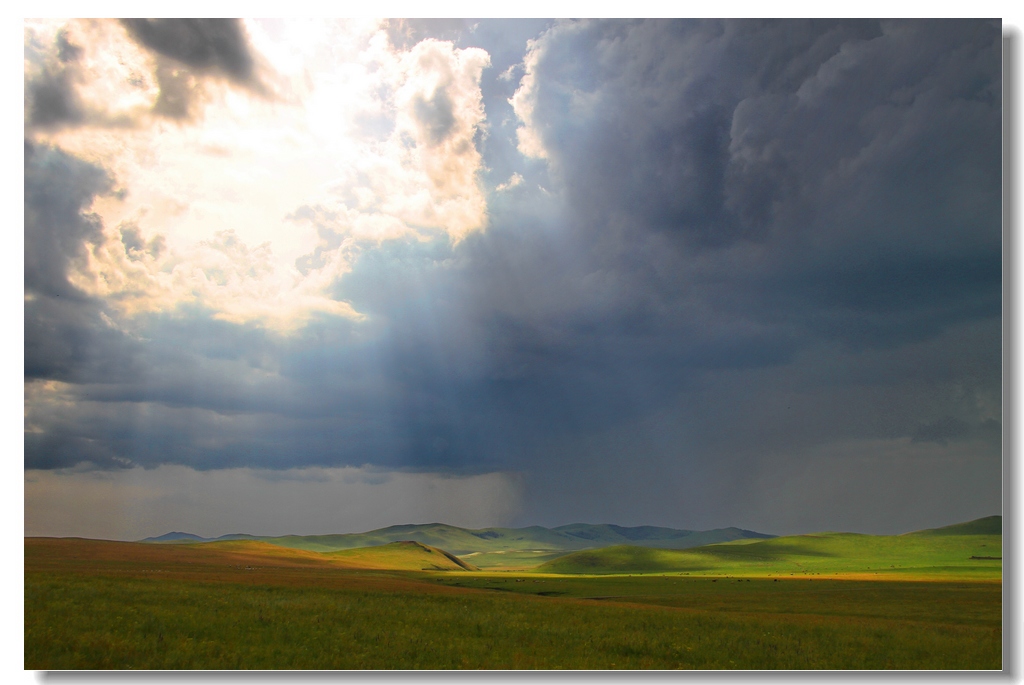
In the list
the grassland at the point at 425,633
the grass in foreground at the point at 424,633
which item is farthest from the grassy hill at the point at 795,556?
the grass in foreground at the point at 424,633

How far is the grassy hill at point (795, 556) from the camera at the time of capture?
120938mm

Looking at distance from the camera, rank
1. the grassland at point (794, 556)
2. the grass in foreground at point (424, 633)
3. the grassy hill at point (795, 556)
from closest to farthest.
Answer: the grass in foreground at point (424, 633) → the grassy hill at point (795, 556) → the grassland at point (794, 556)

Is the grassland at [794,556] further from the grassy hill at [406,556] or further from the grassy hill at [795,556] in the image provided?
the grassy hill at [406,556]

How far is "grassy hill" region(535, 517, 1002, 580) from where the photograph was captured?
121 m

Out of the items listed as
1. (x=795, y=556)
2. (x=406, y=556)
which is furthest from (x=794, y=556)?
(x=406, y=556)

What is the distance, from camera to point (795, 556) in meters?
152

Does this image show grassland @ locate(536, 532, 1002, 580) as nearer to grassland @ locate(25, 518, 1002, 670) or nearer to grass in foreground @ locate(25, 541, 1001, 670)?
grassland @ locate(25, 518, 1002, 670)

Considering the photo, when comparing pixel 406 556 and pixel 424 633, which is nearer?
pixel 424 633

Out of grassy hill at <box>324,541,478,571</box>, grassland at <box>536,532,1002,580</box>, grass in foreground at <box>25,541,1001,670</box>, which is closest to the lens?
grass in foreground at <box>25,541,1001,670</box>

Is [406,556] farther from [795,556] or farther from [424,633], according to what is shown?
[424,633]

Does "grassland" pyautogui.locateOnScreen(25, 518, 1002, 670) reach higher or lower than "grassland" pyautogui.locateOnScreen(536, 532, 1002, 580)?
lower

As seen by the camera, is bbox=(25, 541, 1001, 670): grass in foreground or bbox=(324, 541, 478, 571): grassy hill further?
bbox=(324, 541, 478, 571): grassy hill

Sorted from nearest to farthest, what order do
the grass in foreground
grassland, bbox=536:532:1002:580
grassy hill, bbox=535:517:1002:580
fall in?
the grass in foreground < grassy hill, bbox=535:517:1002:580 < grassland, bbox=536:532:1002:580

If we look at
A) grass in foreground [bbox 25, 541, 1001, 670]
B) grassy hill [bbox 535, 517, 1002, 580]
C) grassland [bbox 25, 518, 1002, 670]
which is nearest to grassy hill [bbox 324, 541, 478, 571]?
grassy hill [bbox 535, 517, 1002, 580]
